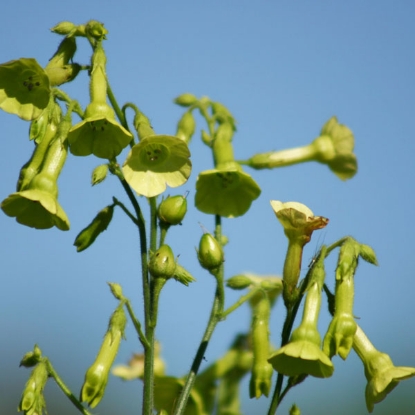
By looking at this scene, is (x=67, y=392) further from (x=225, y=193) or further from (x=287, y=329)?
(x=225, y=193)

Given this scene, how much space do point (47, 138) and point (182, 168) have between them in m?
0.45

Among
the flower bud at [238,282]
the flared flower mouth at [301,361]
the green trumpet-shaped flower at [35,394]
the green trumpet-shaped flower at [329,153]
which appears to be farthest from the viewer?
the green trumpet-shaped flower at [329,153]

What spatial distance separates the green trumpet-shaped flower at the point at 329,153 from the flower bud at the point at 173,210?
937mm

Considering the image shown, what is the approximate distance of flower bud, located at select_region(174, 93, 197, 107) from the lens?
351cm

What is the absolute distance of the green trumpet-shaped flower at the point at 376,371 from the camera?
7.94 feet

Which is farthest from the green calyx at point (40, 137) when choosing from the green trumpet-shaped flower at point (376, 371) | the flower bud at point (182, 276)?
the green trumpet-shaped flower at point (376, 371)

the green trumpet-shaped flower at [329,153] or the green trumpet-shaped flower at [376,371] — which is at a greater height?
the green trumpet-shaped flower at [329,153]

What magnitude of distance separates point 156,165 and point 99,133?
28 centimetres

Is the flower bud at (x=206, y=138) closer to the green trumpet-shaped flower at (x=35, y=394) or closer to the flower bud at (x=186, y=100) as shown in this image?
the flower bud at (x=186, y=100)

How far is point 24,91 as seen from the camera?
2.66m

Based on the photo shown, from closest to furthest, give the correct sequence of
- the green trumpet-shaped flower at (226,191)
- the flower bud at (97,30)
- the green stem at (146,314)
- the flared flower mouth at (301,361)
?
the flared flower mouth at (301,361), the green stem at (146,314), the flower bud at (97,30), the green trumpet-shaped flower at (226,191)

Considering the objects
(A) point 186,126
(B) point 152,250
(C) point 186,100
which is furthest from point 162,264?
(C) point 186,100

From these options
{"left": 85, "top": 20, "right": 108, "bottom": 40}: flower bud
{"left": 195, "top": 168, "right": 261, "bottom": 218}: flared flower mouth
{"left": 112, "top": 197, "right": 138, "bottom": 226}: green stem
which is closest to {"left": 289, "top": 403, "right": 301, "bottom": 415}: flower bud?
{"left": 112, "top": 197, "right": 138, "bottom": 226}: green stem

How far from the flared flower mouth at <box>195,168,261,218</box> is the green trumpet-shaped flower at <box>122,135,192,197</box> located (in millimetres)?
306
